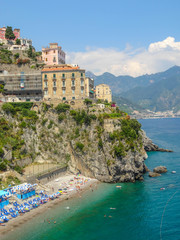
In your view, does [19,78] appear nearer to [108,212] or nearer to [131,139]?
[131,139]

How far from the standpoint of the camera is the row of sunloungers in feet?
149

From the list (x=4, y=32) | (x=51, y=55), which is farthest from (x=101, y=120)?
(x=4, y=32)

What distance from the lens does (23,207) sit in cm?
4841

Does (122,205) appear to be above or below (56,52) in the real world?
below

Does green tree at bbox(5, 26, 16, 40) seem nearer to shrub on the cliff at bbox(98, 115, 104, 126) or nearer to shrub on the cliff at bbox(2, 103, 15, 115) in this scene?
shrub on the cliff at bbox(2, 103, 15, 115)

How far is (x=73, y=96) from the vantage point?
257 ft

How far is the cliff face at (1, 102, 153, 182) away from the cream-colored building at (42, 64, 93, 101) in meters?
7.20

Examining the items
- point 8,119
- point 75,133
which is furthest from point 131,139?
point 8,119

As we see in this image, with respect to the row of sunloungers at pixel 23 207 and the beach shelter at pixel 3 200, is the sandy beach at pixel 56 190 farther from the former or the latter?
the beach shelter at pixel 3 200

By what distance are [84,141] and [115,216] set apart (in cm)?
2629

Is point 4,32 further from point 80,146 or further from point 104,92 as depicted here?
point 80,146

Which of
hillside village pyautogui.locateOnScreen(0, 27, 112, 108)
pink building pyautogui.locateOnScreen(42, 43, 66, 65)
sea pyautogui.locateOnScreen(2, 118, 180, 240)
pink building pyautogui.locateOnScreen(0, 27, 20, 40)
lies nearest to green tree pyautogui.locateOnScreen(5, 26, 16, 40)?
pink building pyautogui.locateOnScreen(0, 27, 20, 40)

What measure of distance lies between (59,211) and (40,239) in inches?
383

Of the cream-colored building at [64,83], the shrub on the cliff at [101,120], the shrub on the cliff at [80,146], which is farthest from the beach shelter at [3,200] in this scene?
the cream-colored building at [64,83]
